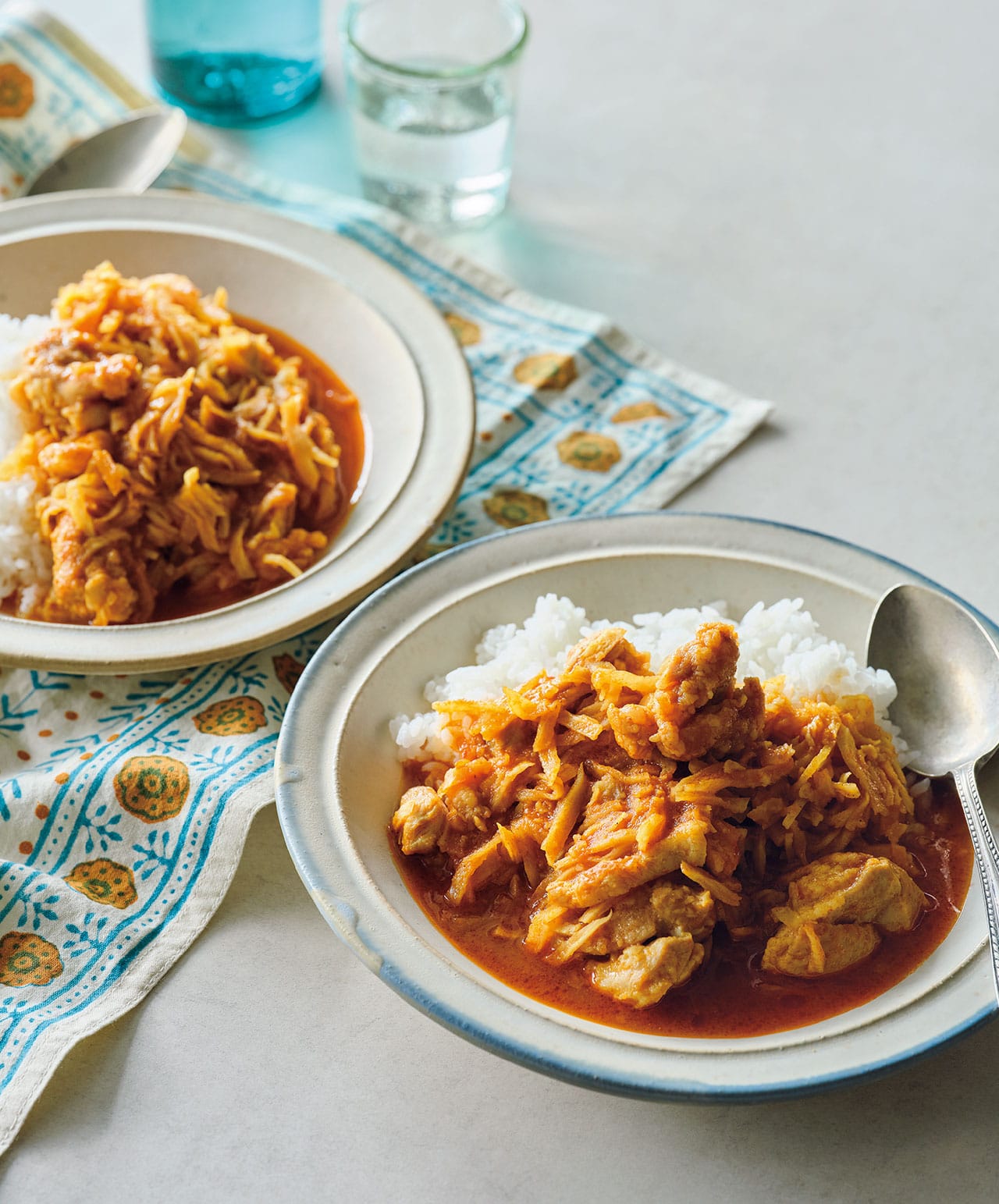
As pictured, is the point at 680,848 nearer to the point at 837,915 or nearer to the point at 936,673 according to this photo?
the point at 837,915

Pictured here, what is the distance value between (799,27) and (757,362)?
219 cm

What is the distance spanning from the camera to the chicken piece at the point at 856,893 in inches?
80.4

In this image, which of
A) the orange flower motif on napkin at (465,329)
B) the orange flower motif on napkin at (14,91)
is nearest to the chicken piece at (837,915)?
the orange flower motif on napkin at (465,329)

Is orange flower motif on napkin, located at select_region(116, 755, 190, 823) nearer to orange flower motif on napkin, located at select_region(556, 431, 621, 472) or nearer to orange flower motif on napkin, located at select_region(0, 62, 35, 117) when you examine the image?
orange flower motif on napkin, located at select_region(556, 431, 621, 472)

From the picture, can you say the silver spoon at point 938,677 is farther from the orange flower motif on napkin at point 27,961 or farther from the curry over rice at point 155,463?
the orange flower motif on napkin at point 27,961

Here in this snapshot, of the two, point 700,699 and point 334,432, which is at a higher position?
point 700,699

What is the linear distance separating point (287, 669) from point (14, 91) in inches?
93.5

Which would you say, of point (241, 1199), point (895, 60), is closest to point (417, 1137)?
point (241, 1199)

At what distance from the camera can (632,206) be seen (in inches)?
167

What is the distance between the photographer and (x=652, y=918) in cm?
203

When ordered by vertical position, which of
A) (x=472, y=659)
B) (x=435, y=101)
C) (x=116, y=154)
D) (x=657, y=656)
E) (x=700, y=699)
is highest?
(x=435, y=101)

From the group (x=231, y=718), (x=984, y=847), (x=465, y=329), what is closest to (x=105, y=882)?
(x=231, y=718)

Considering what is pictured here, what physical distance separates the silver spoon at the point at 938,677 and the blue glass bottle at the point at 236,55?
9.03 ft

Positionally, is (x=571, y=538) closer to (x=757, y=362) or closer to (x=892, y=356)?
(x=757, y=362)
